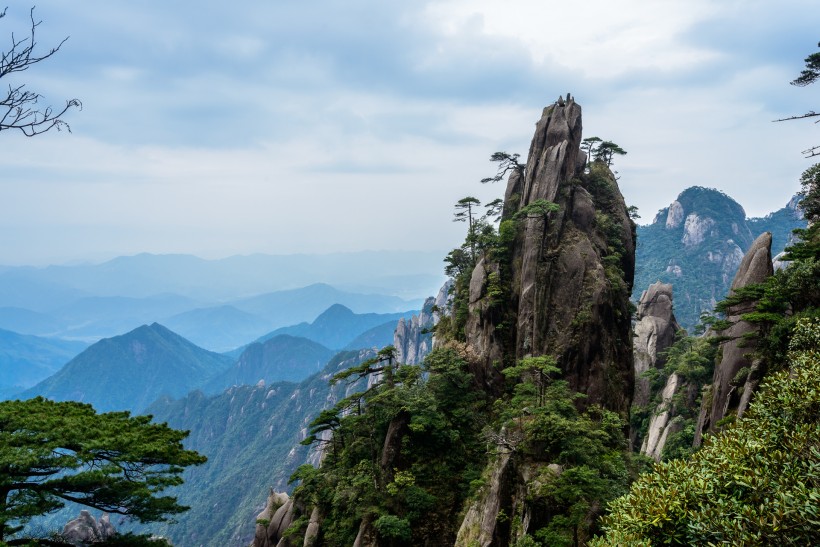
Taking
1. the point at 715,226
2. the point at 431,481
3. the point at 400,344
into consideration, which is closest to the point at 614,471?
the point at 431,481

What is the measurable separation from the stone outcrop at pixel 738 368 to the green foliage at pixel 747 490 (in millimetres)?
9196

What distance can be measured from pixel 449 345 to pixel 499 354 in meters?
3.57

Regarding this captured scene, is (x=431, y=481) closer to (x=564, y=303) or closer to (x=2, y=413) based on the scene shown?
(x=564, y=303)

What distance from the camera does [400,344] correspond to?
13700 cm

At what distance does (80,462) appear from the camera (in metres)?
12.7

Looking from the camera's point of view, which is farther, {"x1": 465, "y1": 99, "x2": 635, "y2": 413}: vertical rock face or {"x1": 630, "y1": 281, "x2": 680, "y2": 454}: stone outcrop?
{"x1": 630, "y1": 281, "x2": 680, "y2": 454}: stone outcrop

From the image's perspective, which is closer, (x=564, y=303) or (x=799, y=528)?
(x=799, y=528)

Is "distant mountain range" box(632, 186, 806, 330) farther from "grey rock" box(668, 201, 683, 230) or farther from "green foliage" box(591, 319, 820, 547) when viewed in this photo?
"green foliage" box(591, 319, 820, 547)

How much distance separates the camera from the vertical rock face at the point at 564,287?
96.7 feet

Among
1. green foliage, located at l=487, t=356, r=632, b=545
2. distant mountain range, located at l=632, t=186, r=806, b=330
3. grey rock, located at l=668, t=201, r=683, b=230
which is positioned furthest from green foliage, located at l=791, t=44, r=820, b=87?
grey rock, located at l=668, t=201, r=683, b=230

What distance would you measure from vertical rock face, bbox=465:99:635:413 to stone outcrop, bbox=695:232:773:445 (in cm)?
669

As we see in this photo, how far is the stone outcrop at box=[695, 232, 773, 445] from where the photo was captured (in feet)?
64.4

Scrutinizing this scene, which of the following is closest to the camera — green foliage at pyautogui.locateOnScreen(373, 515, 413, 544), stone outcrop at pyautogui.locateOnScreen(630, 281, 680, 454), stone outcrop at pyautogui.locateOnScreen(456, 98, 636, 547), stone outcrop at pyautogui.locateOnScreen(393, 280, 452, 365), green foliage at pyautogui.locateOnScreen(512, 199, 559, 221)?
green foliage at pyautogui.locateOnScreen(373, 515, 413, 544)

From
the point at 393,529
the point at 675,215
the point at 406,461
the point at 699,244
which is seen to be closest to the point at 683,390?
the point at 406,461
